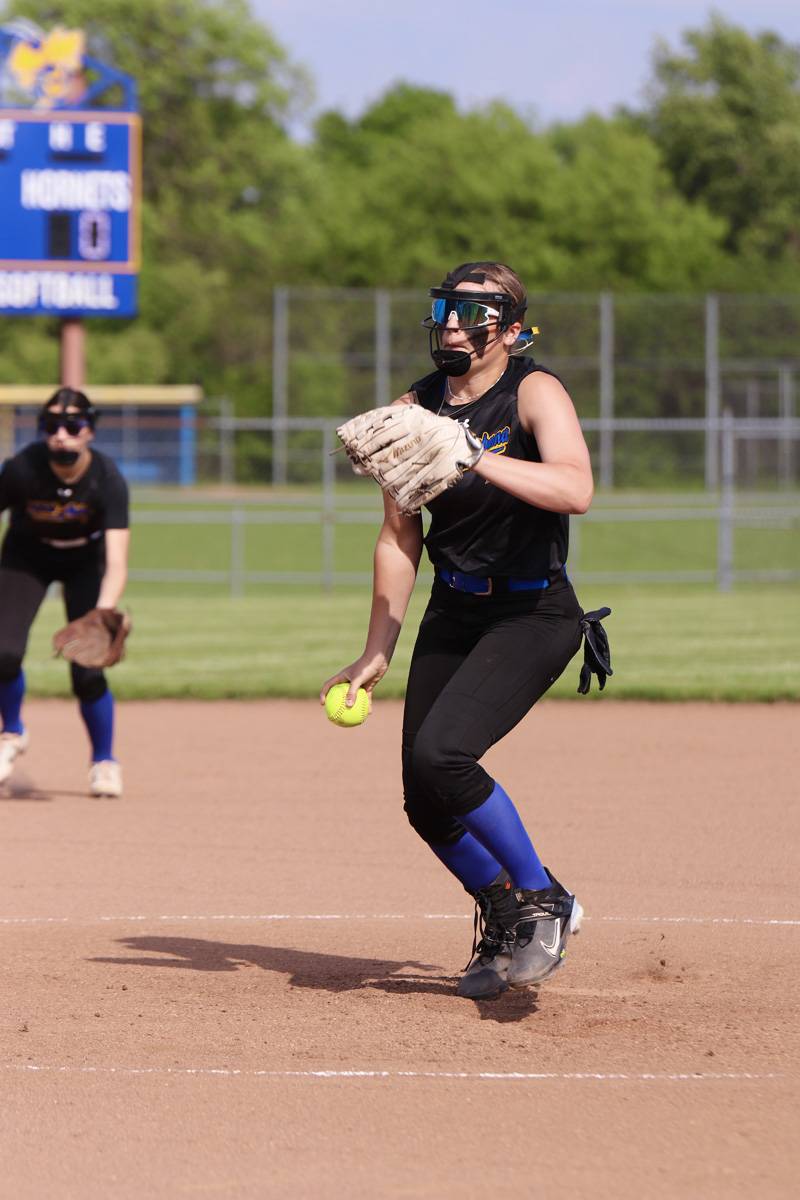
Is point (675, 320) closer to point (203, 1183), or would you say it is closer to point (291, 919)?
point (291, 919)

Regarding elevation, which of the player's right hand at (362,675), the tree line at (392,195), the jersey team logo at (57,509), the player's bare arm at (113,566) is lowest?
the player's right hand at (362,675)

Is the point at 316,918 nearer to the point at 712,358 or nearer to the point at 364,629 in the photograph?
the point at 364,629

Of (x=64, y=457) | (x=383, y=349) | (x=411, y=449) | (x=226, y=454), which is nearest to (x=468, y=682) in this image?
(x=411, y=449)

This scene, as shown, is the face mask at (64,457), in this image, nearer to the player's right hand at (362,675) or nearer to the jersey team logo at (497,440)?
the player's right hand at (362,675)

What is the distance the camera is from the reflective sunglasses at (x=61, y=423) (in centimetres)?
802

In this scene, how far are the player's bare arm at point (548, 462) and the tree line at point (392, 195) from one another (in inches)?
1692

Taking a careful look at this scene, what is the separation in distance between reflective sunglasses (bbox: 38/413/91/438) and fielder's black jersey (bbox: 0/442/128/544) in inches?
10.3

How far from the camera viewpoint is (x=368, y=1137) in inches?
151

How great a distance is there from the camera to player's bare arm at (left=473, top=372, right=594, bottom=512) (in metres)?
4.53

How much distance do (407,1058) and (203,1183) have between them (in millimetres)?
963

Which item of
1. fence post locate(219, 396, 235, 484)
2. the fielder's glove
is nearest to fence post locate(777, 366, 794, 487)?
fence post locate(219, 396, 235, 484)

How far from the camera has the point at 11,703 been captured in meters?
8.71

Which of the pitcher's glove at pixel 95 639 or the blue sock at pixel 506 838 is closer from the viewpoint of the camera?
the blue sock at pixel 506 838

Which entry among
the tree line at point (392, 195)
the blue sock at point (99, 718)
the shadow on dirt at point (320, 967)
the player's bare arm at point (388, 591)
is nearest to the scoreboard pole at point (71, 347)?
the blue sock at point (99, 718)
